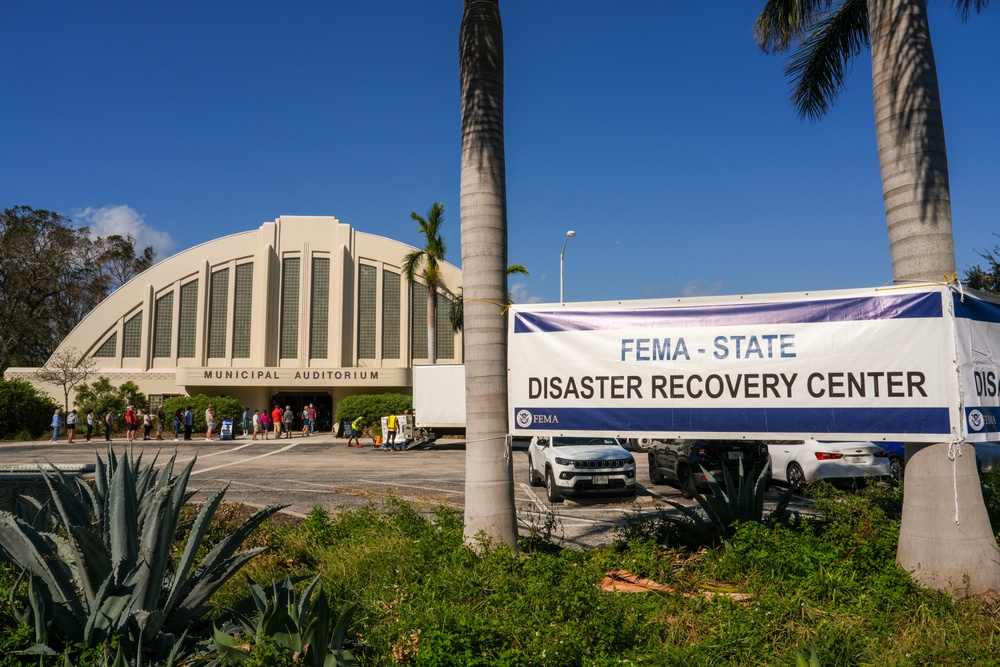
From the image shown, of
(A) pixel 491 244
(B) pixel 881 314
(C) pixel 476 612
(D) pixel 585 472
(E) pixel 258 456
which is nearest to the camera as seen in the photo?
(C) pixel 476 612

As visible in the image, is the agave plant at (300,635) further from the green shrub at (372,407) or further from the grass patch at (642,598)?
the green shrub at (372,407)

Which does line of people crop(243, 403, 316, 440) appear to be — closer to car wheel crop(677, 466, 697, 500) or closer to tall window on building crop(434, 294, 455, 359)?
tall window on building crop(434, 294, 455, 359)

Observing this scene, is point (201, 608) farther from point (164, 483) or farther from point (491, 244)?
point (491, 244)

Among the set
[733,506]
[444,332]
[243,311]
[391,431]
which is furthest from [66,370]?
[733,506]

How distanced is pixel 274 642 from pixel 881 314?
18.4 feet

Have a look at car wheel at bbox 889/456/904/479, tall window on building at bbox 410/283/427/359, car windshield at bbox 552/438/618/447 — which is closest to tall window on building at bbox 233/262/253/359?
tall window on building at bbox 410/283/427/359

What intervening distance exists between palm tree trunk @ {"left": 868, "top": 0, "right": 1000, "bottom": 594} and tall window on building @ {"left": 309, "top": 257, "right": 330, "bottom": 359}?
1497 inches

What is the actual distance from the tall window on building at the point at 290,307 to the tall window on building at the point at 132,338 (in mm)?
8617

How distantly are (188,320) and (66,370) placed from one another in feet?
23.7

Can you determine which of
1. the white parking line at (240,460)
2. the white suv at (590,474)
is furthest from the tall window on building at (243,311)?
the white suv at (590,474)

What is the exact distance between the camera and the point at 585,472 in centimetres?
1226

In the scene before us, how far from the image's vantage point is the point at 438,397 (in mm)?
25812

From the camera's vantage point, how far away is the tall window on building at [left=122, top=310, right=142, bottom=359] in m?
40.7

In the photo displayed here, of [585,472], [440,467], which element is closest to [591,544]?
[585,472]
